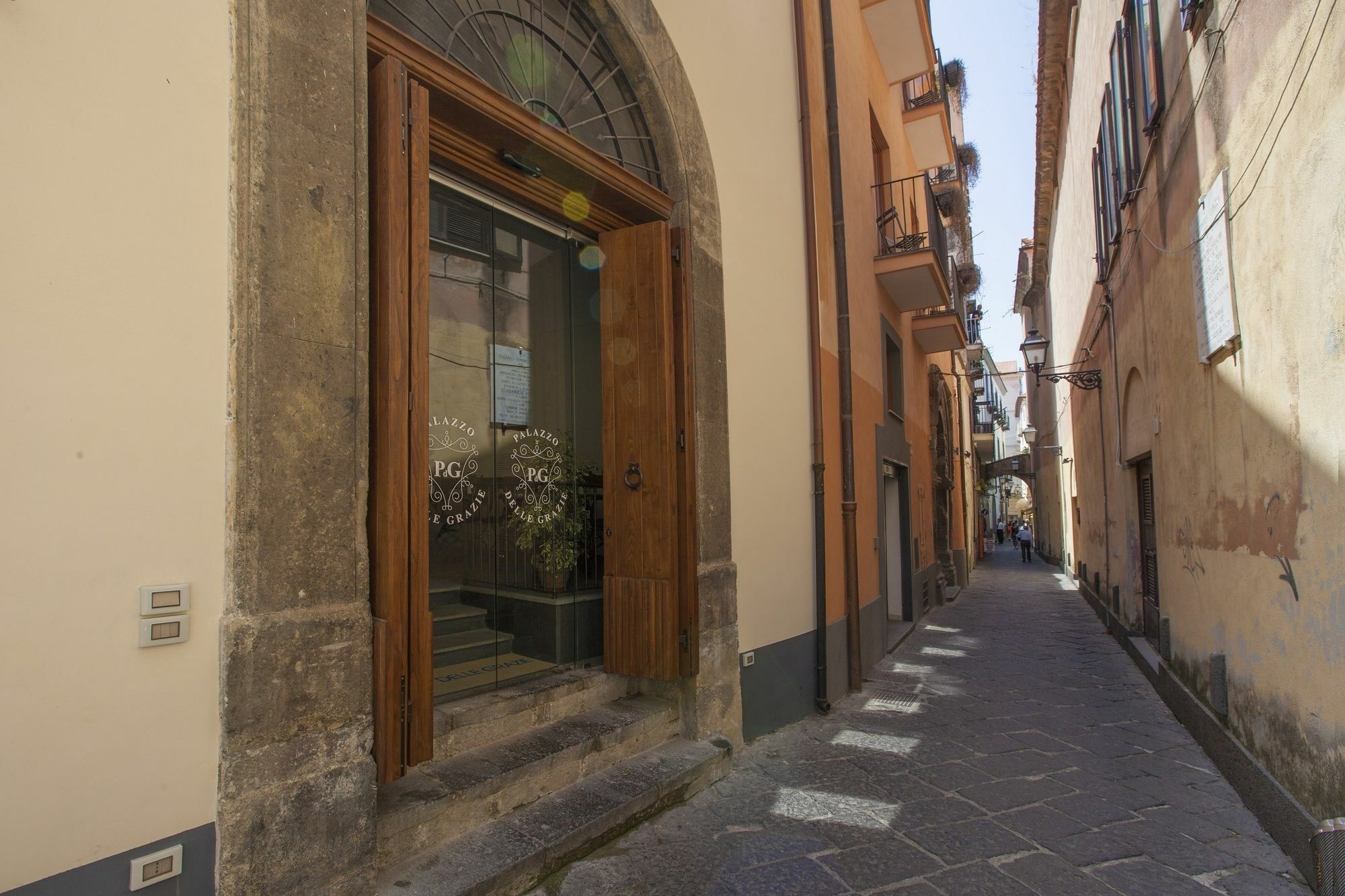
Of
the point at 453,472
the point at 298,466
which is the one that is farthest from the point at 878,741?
the point at 298,466

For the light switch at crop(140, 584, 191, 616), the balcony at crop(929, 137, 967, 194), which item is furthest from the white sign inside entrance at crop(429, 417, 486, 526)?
the balcony at crop(929, 137, 967, 194)

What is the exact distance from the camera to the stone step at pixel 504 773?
2895 millimetres

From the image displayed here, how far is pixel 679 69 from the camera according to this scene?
4.77 m

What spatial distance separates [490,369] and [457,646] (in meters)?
1.53

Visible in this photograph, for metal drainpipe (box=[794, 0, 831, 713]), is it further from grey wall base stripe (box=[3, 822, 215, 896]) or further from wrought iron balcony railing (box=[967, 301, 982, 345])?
wrought iron balcony railing (box=[967, 301, 982, 345])

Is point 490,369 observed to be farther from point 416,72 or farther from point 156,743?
point 156,743

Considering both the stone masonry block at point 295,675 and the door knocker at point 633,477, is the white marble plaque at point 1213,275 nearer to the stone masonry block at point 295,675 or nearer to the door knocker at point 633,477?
the door knocker at point 633,477

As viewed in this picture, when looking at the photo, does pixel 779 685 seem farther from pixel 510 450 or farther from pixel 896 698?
pixel 510 450

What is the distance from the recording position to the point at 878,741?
5.17m

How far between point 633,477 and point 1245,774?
3.61 meters

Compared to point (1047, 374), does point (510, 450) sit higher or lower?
lower

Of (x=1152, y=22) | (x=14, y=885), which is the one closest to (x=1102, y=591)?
(x=1152, y=22)

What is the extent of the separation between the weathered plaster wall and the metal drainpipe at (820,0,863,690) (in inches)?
94.6

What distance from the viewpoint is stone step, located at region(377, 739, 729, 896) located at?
2.80m
